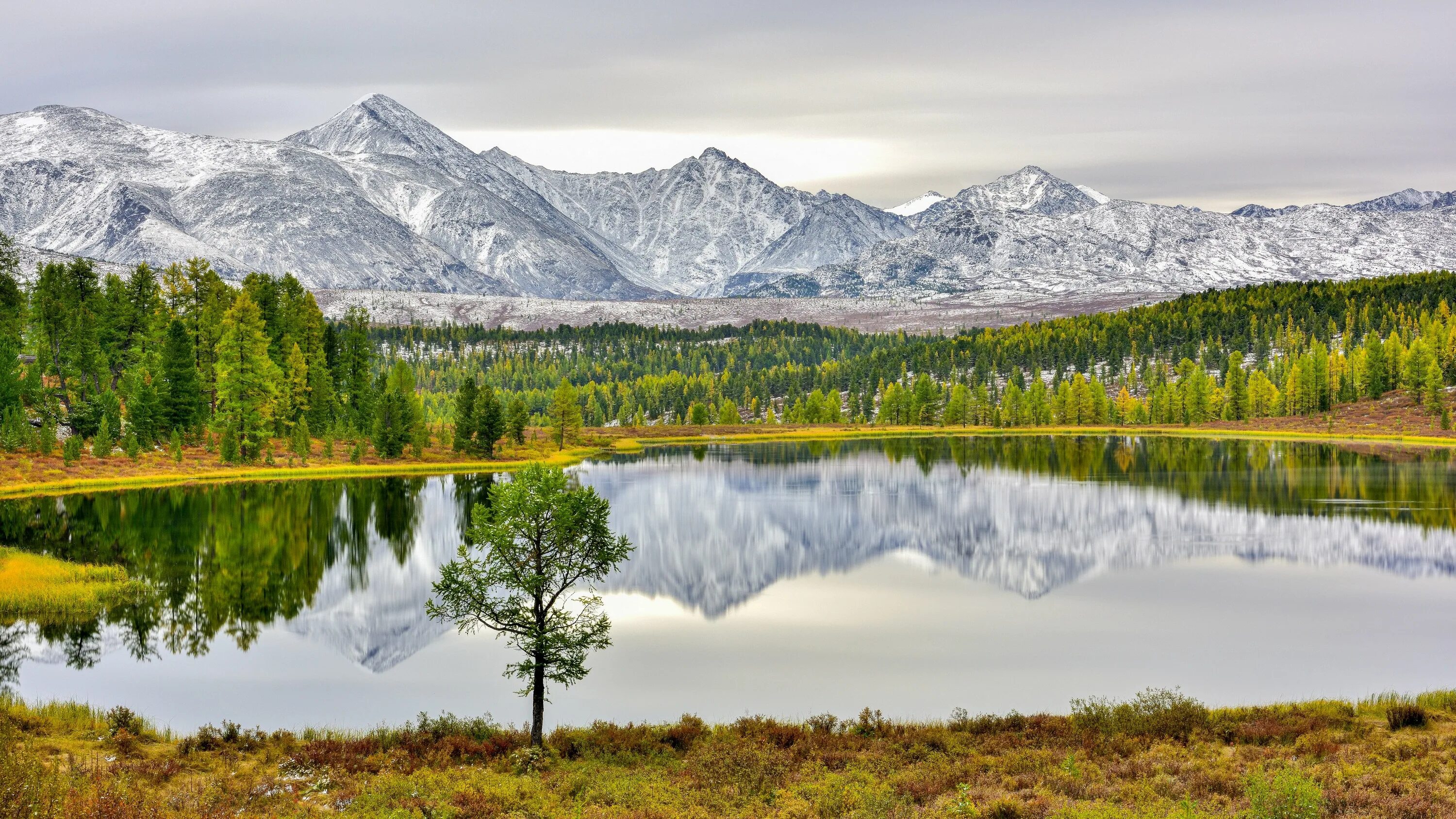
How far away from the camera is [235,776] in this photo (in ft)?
85.3

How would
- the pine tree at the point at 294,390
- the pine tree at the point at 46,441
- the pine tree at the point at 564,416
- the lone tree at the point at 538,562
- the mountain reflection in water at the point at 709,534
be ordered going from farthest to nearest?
1. the pine tree at the point at 564,416
2. the pine tree at the point at 294,390
3. the pine tree at the point at 46,441
4. the mountain reflection in water at the point at 709,534
5. the lone tree at the point at 538,562

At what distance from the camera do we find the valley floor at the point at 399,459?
94.2 m

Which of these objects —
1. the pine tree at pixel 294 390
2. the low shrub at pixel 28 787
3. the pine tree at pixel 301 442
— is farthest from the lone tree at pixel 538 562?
the pine tree at pixel 294 390

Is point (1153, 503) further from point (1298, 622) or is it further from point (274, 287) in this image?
point (274, 287)

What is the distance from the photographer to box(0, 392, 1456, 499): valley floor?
3708 inches

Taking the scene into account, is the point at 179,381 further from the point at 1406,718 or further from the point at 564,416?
the point at 1406,718

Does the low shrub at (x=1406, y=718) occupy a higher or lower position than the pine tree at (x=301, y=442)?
lower

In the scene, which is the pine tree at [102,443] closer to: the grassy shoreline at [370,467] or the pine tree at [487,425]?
the grassy shoreline at [370,467]

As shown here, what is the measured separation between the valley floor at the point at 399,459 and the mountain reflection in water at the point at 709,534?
514cm

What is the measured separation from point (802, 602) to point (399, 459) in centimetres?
8349

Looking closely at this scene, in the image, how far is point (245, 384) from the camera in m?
114

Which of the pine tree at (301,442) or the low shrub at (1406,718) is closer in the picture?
the low shrub at (1406,718)

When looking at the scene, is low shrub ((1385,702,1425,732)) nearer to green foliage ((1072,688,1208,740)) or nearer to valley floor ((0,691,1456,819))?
valley floor ((0,691,1456,819))

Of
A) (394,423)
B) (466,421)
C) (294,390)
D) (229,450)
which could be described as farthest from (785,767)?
(294,390)
